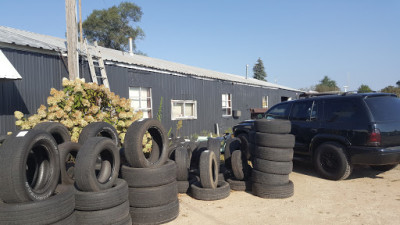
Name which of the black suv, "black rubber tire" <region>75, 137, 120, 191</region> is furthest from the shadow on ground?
"black rubber tire" <region>75, 137, 120, 191</region>

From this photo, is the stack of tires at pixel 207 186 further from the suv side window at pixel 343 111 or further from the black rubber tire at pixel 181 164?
the suv side window at pixel 343 111

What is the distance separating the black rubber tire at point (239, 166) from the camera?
574 centimetres

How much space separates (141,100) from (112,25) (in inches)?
1154

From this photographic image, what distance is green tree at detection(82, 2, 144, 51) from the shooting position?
34.6 metres

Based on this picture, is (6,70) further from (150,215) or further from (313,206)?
(313,206)

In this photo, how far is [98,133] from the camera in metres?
5.00

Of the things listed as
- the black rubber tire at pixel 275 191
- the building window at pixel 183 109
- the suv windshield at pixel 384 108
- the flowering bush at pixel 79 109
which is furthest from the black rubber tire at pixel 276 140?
the building window at pixel 183 109

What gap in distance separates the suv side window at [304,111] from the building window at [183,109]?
5454mm

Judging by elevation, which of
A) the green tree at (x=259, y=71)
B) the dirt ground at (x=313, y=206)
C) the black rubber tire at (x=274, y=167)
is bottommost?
the dirt ground at (x=313, y=206)

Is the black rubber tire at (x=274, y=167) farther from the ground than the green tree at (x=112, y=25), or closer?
closer

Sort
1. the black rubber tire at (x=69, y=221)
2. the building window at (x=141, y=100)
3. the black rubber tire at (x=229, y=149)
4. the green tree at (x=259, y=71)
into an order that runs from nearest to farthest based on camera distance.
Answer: the black rubber tire at (x=69, y=221), the black rubber tire at (x=229, y=149), the building window at (x=141, y=100), the green tree at (x=259, y=71)

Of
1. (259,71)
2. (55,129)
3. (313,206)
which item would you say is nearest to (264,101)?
(313,206)

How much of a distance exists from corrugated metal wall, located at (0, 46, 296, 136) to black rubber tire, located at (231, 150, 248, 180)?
5.11 meters

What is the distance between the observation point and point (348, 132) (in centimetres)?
600
